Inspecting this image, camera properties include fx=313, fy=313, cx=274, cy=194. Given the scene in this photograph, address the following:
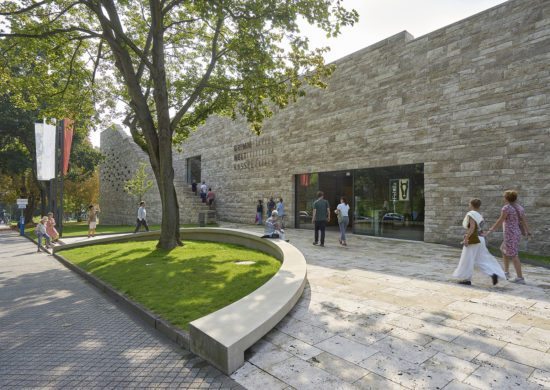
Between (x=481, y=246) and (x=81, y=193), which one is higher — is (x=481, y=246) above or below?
below

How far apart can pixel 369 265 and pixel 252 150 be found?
46.0 ft

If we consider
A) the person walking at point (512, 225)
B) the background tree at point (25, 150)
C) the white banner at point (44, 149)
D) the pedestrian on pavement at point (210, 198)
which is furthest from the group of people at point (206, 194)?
the person walking at point (512, 225)

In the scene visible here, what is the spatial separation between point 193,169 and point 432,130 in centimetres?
2022

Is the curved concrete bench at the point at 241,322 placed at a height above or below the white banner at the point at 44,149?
below

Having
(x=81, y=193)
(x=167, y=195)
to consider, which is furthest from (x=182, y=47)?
(x=81, y=193)

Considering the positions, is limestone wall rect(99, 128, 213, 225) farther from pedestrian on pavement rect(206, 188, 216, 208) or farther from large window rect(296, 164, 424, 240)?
large window rect(296, 164, 424, 240)

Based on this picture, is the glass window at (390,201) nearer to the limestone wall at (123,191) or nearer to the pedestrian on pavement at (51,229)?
the limestone wall at (123,191)

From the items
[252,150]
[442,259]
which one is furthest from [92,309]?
[252,150]

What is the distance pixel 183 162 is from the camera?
2850 cm

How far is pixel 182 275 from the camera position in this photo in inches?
269

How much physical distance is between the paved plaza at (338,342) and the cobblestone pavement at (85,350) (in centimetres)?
2

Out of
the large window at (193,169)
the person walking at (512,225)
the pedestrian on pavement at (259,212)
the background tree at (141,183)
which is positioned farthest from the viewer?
the large window at (193,169)

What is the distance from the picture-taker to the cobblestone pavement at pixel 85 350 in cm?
312

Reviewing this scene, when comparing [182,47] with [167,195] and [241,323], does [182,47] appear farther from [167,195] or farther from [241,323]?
[241,323]
